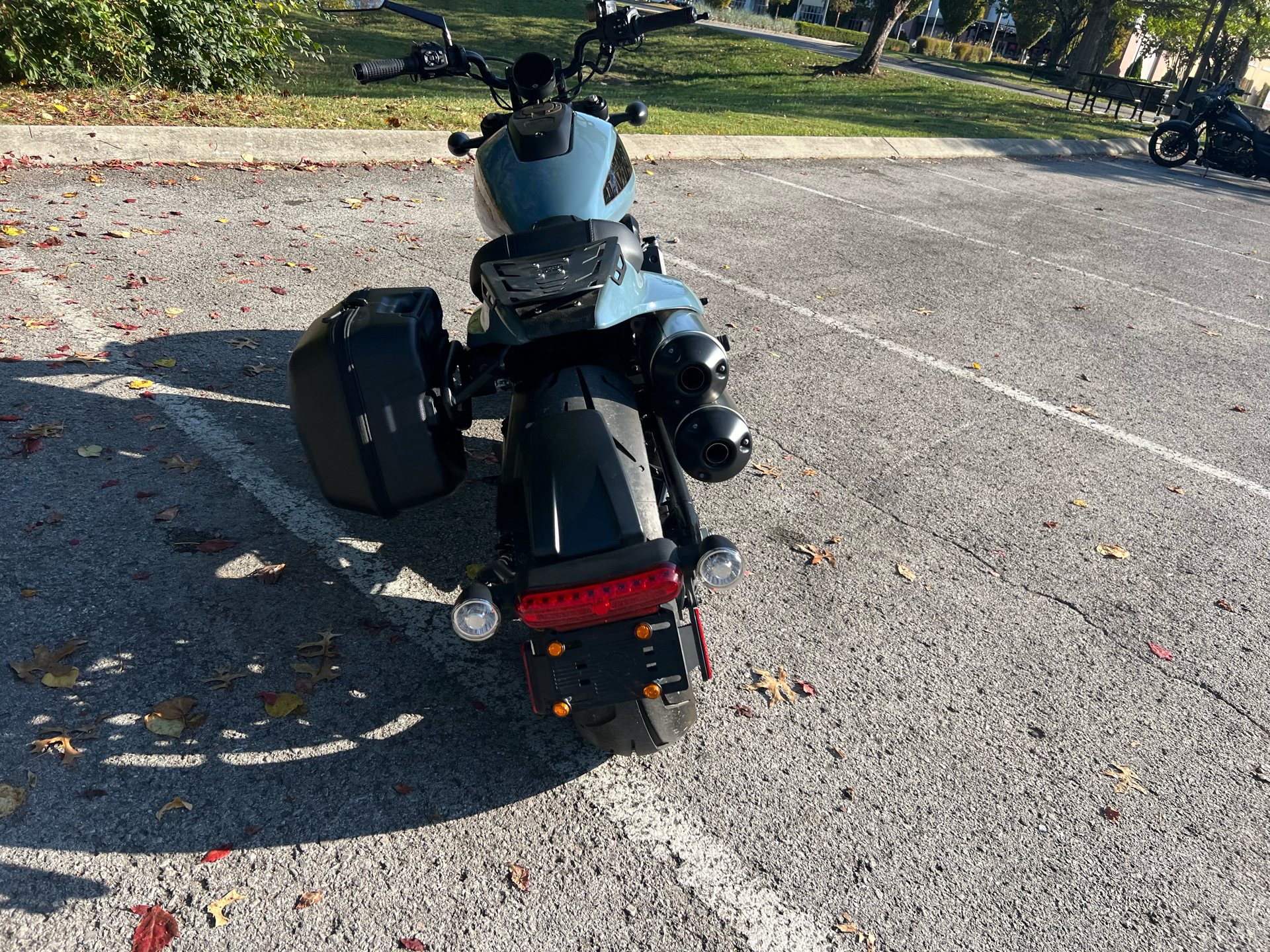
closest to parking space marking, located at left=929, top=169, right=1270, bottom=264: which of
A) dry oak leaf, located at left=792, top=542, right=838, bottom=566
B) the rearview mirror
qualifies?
dry oak leaf, located at left=792, top=542, right=838, bottom=566

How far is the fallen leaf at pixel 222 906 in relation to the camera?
6.93 feet

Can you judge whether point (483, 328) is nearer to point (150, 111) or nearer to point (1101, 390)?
point (1101, 390)

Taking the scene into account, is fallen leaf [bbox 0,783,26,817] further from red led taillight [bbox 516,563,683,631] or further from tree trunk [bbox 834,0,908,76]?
tree trunk [bbox 834,0,908,76]

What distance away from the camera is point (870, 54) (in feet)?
74.4

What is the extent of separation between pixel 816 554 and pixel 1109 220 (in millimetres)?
10058

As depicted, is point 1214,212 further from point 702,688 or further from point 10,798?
point 10,798

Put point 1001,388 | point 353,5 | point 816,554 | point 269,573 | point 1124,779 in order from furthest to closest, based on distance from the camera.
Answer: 1. point 1001,388
2. point 816,554
3. point 353,5
4. point 269,573
5. point 1124,779

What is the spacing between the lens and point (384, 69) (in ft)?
12.7

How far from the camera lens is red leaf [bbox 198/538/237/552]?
3373mm

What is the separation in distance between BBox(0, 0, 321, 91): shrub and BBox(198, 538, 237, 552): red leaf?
309 inches

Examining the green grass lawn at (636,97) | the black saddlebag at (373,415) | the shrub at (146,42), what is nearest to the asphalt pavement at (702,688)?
the black saddlebag at (373,415)

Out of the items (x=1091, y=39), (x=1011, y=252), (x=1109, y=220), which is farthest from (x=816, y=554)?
(x=1091, y=39)

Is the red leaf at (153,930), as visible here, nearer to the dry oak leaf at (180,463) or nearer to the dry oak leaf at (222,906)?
the dry oak leaf at (222,906)

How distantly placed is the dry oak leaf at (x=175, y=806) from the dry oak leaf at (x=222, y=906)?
1.07 ft
